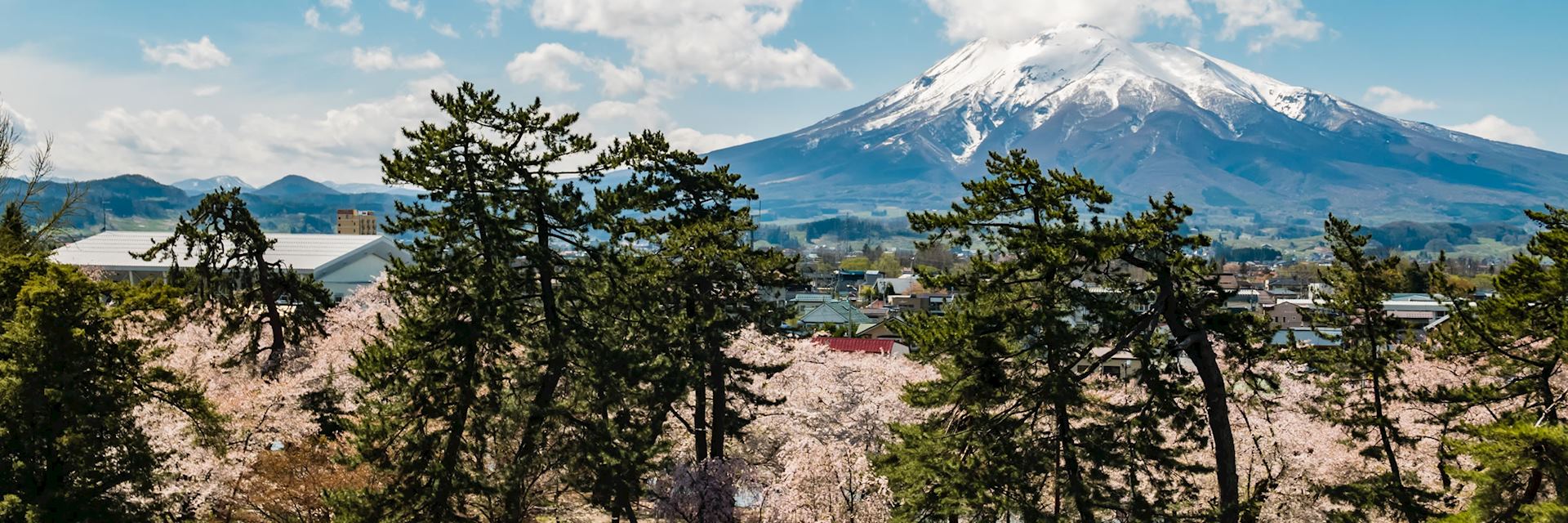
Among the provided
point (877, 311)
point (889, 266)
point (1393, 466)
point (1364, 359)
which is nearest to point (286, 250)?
point (877, 311)

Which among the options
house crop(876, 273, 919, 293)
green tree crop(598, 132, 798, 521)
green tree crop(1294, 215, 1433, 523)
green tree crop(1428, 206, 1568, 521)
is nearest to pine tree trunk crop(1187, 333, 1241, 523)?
green tree crop(1428, 206, 1568, 521)

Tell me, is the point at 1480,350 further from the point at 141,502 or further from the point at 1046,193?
the point at 141,502

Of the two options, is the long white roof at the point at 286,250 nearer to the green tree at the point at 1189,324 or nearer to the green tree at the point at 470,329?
the green tree at the point at 470,329

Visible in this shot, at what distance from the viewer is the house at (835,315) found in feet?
201

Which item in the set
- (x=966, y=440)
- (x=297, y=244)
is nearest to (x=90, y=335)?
(x=966, y=440)

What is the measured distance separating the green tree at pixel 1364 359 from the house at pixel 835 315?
4194 cm

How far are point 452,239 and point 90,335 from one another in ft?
14.9

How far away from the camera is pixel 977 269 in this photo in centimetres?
1300

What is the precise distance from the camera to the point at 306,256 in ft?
248

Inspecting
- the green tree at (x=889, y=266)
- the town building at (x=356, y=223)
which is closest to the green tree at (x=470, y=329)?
the green tree at (x=889, y=266)

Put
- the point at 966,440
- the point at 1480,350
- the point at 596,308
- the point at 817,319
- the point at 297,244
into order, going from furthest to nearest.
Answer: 1. the point at 297,244
2. the point at 817,319
3. the point at 596,308
4. the point at 1480,350
5. the point at 966,440

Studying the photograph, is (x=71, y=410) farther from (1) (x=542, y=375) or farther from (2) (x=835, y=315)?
(2) (x=835, y=315)

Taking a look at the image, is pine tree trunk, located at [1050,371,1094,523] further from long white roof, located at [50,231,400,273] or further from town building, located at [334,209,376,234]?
town building, located at [334,209,376,234]

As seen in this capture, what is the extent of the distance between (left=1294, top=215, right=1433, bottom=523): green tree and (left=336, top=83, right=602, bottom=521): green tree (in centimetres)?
1174
